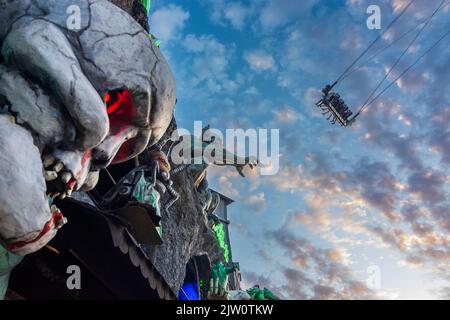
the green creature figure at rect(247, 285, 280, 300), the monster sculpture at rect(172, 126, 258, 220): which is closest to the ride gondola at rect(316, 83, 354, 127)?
the monster sculpture at rect(172, 126, 258, 220)

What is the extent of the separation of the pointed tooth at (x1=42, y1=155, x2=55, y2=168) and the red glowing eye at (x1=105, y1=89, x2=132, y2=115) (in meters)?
0.61

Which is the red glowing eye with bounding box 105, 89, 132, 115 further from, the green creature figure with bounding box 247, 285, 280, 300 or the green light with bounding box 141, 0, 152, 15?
the green light with bounding box 141, 0, 152, 15

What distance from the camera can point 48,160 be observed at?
2432 mm

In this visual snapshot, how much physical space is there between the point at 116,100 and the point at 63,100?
0.49 m

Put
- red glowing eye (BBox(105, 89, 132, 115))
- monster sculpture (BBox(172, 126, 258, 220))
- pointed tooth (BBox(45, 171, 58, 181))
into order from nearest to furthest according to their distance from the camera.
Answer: pointed tooth (BBox(45, 171, 58, 181)), red glowing eye (BBox(105, 89, 132, 115)), monster sculpture (BBox(172, 126, 258, 220))

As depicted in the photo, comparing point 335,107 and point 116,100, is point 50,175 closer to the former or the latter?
point 116,100


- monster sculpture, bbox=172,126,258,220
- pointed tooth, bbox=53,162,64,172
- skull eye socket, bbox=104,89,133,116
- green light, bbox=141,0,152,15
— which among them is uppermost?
green light, bbox=141,0,152,15

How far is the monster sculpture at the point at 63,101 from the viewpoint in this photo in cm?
214

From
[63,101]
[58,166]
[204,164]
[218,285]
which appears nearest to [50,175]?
[58,166]

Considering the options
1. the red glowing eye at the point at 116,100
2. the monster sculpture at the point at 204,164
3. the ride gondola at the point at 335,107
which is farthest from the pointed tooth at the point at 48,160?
the ride gondola at the point at 335,107

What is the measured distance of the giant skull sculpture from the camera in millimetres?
2137

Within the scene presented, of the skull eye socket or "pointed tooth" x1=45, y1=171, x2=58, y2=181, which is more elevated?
the skull eye socket

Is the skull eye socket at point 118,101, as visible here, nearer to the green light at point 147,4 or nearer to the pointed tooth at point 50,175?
the pointed tooth at point 50,175

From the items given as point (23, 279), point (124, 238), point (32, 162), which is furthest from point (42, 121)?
point (23, 279)
